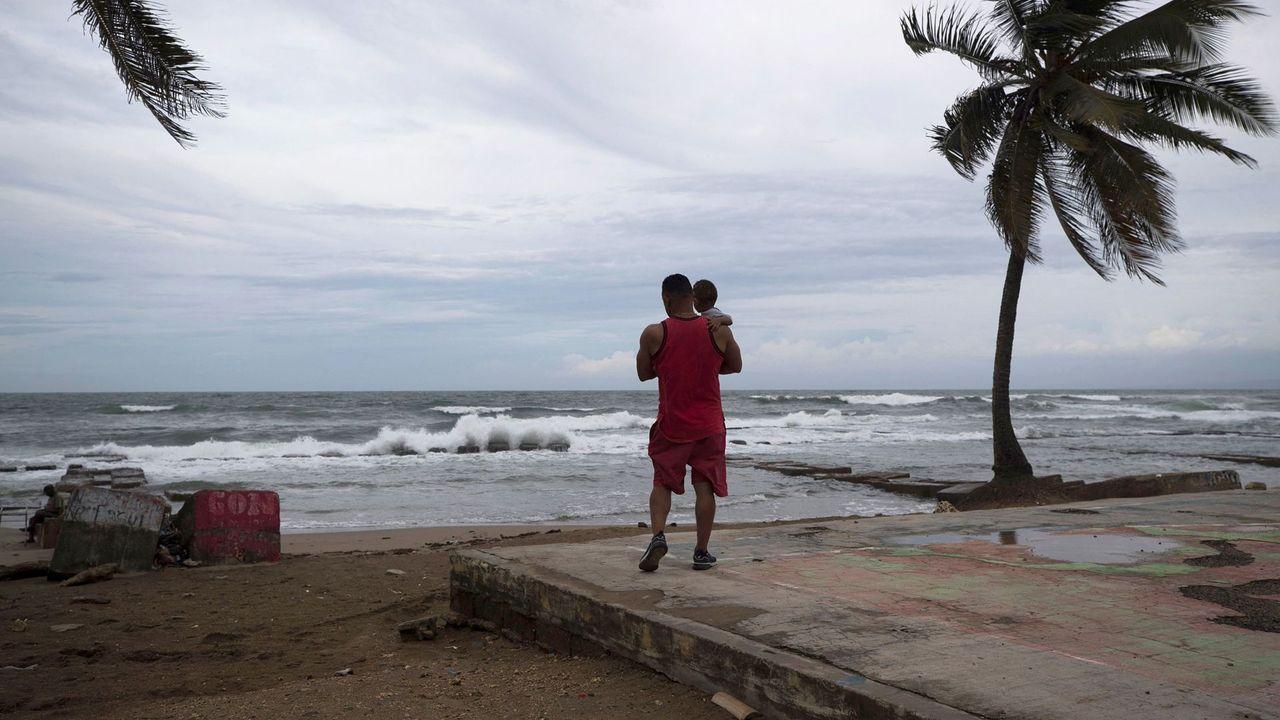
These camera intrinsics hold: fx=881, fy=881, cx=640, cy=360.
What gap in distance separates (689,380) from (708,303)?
1.79ft

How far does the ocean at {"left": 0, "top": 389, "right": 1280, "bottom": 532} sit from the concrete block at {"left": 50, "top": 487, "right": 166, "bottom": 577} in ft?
13.1

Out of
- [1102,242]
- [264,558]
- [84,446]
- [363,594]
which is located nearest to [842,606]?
[363,594]

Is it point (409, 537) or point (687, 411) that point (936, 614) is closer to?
point (687, 411)

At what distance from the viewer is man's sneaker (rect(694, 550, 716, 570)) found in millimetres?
4676

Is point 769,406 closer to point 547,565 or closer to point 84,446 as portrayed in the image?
point 84,446

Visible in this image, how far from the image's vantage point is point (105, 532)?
23.3ft

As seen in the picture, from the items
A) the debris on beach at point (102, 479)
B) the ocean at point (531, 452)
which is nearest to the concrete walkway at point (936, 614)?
the ocean at point (531, 452)

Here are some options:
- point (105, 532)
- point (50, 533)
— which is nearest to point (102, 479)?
point (50, 533)

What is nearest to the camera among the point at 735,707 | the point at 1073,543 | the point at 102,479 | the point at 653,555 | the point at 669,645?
the point at 735,707

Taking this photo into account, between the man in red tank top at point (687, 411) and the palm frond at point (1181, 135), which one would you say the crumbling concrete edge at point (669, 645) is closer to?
the man in red tank top at point (687, 411)

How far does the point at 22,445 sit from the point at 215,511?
26.6 metres

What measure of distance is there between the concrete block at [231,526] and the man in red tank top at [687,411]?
14.8 feet

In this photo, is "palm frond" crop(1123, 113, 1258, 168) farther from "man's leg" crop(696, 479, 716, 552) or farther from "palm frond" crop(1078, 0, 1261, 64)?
→ "man's leg" crop(696, 479, 716, 552)

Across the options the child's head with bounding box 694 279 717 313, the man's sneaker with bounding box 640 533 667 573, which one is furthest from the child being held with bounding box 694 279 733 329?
the man's sneaker with bounding box 640 533 667 573
